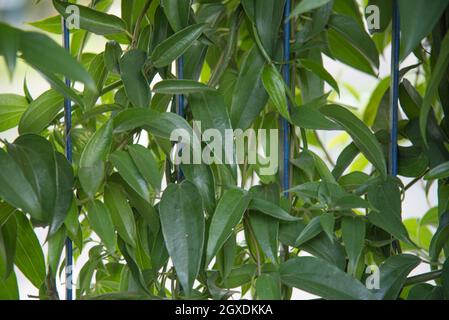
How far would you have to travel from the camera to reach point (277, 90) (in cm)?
63

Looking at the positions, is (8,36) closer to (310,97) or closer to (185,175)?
(185,175)

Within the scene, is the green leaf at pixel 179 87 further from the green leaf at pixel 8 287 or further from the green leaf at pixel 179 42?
the green leaf at pixel 8 287

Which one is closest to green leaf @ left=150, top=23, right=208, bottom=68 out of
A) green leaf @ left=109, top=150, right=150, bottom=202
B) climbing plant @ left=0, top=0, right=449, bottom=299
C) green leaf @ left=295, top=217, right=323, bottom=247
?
climbing plant @ left=0, top=0, right=449, bottom=299

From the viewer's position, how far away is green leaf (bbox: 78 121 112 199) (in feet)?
2.00

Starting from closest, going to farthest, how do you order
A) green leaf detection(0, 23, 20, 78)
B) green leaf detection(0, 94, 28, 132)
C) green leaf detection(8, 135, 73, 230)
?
green leaf detection(0, 23, 20, 78) < green leaf detection(8, 135, 73, 230) < green leaf detection(0, 94, 28, 132)

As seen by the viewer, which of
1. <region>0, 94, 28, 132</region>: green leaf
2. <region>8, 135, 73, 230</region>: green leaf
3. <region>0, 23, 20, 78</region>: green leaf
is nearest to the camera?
<region>0, 23, 20, 78</region>: green leaf

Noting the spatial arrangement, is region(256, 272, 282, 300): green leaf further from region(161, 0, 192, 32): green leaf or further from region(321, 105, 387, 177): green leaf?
region(161, 0, 192, 32): green leaf

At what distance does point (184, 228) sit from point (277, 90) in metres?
0.17

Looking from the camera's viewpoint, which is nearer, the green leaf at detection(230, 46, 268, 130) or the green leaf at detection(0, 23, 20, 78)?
the green leaf at detection(0, 23, 20, 78)

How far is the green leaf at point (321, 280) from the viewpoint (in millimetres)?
620

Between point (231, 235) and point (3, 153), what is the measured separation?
243mm

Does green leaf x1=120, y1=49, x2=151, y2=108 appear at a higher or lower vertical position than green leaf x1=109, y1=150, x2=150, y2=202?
higher

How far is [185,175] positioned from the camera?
2.14 feet
